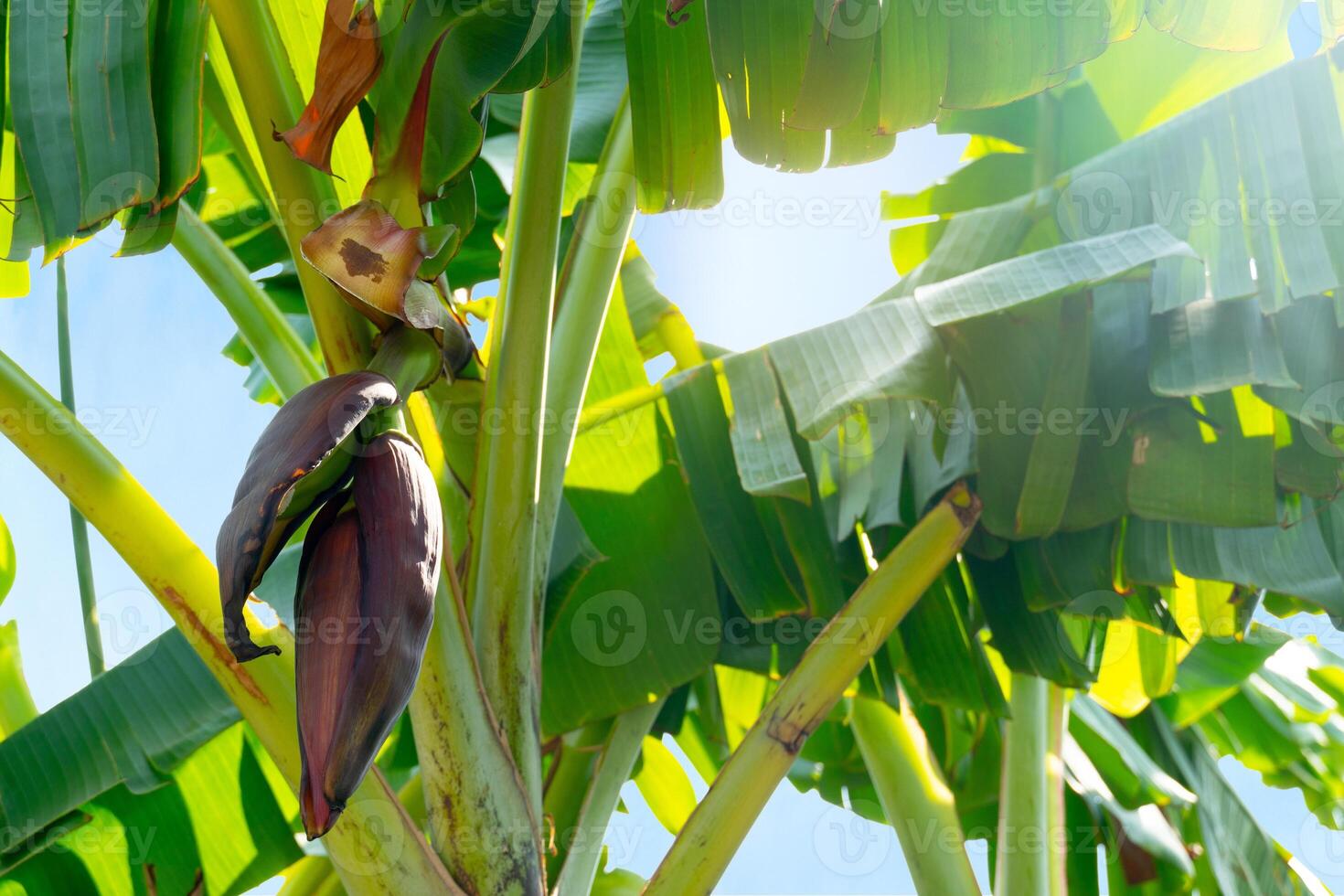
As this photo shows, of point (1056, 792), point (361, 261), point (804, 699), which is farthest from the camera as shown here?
point (1056, 792)

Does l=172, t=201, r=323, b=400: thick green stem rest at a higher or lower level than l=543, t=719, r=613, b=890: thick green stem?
higher

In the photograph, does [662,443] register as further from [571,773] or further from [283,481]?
[283,481]

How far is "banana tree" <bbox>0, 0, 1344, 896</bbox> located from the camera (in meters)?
0.65

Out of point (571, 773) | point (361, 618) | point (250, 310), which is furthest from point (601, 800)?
point (361, 618)

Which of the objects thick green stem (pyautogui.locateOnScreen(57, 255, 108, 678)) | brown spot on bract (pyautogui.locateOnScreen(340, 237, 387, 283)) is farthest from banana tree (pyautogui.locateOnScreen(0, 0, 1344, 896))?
thick green stem (pyautogui.locateOnScreen(57, 255, 108, 678))

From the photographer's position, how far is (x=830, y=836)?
152 centimetres

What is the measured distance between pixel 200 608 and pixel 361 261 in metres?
0.34

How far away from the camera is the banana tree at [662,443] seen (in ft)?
2.14

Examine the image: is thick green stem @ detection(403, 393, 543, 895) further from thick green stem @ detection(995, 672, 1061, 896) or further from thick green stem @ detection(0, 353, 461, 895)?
thick green stem @ detection(995, 672, 1061, 896)

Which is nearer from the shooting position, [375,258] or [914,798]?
[375,258]

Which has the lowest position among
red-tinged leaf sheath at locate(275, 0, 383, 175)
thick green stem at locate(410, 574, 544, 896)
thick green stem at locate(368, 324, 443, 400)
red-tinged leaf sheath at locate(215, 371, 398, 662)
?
thick green stem at locate(410, 574, 544, 896)

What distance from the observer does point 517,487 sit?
848 millimetres

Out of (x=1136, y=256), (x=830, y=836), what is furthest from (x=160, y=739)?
(x=1136, y=256)

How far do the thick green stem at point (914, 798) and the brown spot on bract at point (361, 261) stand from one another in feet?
3.12
